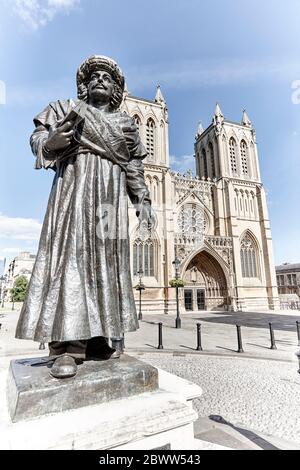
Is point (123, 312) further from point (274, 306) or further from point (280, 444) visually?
point (274, 306)

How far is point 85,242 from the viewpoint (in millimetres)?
1731

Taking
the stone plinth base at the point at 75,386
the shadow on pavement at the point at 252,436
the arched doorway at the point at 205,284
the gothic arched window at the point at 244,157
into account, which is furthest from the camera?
the gothic arched window at the point at 244,157

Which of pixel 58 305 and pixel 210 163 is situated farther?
pixel 210 163

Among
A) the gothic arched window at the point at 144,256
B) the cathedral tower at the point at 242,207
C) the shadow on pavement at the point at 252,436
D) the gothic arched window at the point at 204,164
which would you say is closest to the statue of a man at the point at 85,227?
the shadow on pavement at the point at 252,436

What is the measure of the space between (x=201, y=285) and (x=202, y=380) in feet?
79.2

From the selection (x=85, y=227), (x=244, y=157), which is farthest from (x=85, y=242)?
(x=244, y=157)

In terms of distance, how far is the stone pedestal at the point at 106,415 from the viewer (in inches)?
41.6

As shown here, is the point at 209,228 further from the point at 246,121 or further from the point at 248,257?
the point at 246,121

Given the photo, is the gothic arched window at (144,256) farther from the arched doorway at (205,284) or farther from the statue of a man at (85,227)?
the statue of a man at (85,227)

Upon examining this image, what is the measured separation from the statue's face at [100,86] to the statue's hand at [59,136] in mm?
638

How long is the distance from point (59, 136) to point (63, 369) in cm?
142

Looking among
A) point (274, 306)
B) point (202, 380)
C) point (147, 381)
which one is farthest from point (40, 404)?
point (274, 306)

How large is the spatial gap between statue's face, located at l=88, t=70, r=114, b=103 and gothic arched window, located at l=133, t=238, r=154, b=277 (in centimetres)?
2246
